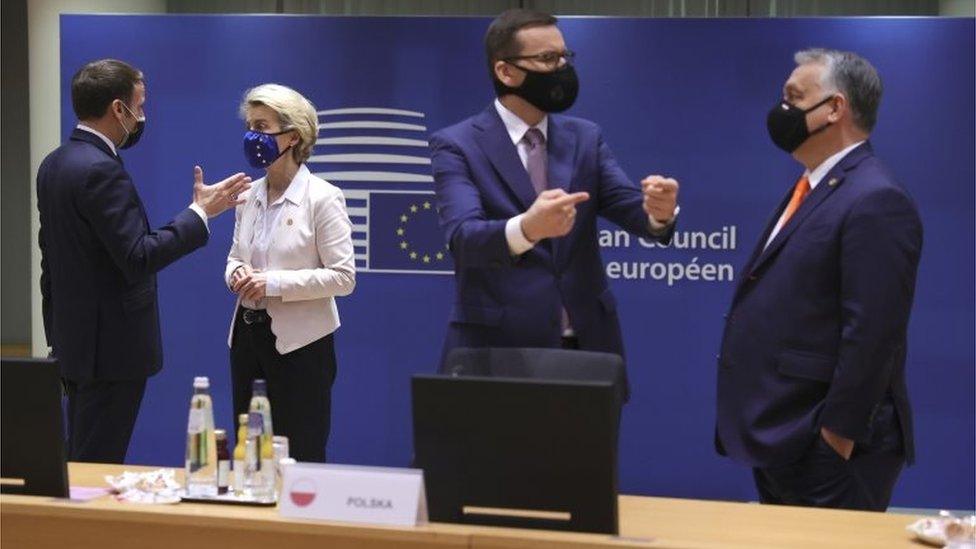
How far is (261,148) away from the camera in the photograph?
4.19 meters

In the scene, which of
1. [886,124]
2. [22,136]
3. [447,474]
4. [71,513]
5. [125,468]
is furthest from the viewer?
[22,136]

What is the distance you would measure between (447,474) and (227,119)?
3815 mm

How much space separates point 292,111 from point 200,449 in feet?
5.90

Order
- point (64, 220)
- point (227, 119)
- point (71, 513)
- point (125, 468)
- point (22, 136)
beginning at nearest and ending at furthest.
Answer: point (71, 513) < point (125, 468) < point (64, 220) < point (227, 119) < point (22, 136)

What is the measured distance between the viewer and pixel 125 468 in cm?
300

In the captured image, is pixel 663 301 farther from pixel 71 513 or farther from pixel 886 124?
pixel 71 513

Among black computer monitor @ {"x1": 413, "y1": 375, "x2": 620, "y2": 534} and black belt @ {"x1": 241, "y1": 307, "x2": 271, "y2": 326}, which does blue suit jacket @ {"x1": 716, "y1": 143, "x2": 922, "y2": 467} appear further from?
black belt @ {"x1": 241, "y1": 307, "x2": 271, "y2": 326}

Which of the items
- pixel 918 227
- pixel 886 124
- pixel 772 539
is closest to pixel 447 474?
pixel 772 539

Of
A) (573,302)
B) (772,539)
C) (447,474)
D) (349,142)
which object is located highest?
(349,142)

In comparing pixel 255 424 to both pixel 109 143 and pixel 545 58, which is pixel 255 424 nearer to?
pixel 545 58

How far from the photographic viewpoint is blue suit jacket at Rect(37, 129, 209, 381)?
402cm

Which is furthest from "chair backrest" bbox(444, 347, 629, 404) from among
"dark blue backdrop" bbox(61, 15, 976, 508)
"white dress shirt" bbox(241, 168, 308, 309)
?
"dark blue backdrop" bbox(61, 15, 976, 508)

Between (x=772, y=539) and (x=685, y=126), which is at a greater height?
(x=685, y=126)

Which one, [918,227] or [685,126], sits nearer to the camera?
[918,227]
